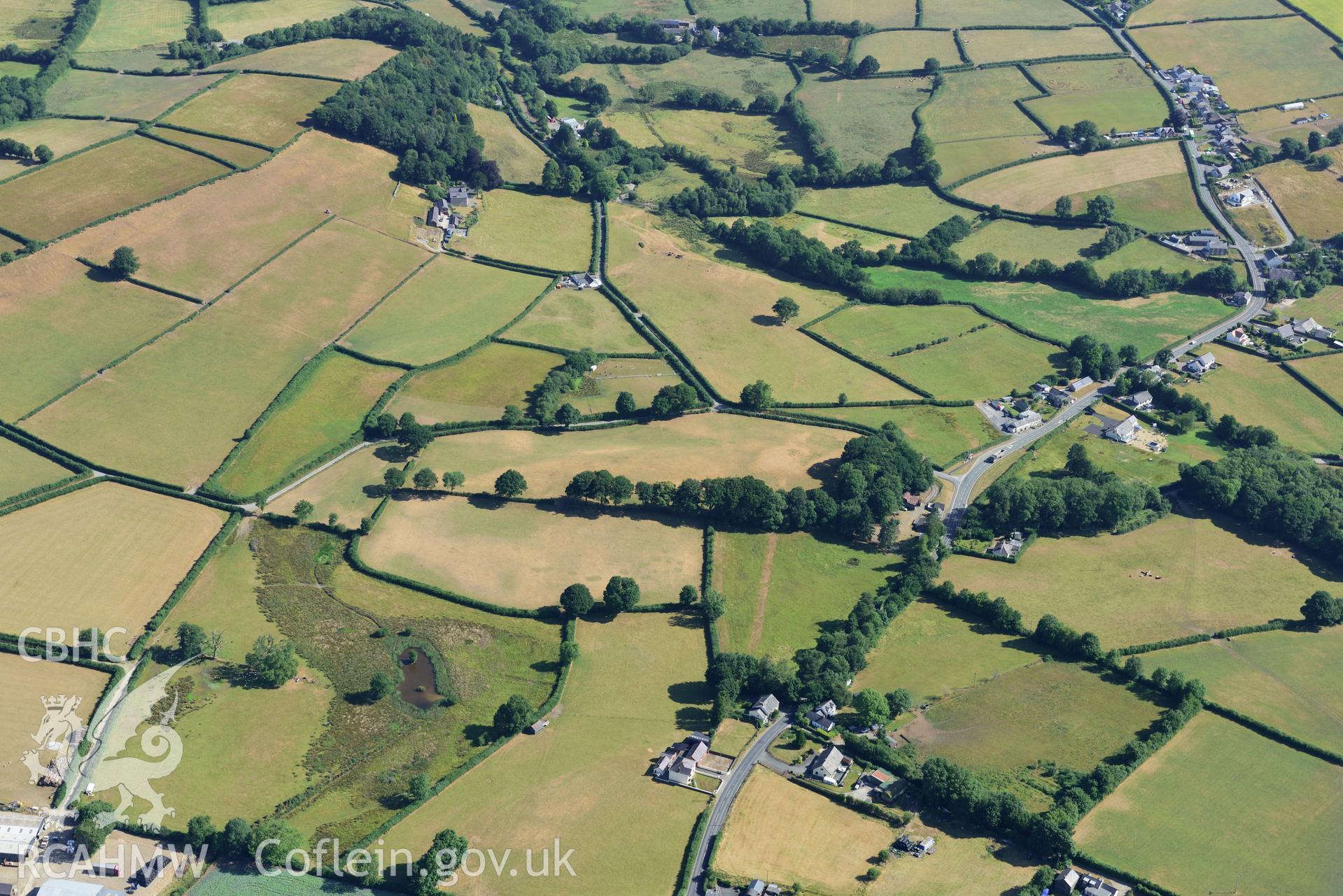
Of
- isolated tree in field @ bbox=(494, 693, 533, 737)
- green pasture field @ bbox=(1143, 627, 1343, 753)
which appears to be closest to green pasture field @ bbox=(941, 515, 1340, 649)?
green pasture field @ bbox=(1143, 627, 1343, 753)

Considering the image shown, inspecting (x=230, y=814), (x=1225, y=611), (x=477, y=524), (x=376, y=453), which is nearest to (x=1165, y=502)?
(x=1225, y=611)

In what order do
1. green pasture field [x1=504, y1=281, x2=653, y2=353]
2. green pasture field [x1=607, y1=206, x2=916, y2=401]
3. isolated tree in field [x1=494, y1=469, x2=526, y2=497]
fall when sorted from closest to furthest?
isolated tree in field [x1=494, y1=469, x2=526, y2=497], green pasture field [x1=607, y1=206, x2=916, y2=401], green pasture field [x1=504, y1=281, x2=653, y2=353]

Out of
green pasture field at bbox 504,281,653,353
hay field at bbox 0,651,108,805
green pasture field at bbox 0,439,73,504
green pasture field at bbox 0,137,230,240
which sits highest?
green pasture field at bbox 0,137,230,240

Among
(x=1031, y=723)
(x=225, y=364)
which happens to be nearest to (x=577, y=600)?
(x=1031, y=723)

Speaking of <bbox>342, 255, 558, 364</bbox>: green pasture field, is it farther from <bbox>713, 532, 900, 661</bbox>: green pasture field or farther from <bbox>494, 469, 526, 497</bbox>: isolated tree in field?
<bbox>713, 532, 900, 661</bbox>: green pasture field

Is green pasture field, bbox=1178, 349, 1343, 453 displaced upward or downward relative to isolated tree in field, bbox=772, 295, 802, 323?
downward

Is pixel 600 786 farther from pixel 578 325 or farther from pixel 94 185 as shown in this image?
pixel 94 185

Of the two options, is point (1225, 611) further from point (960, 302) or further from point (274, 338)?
point (274, 338)
